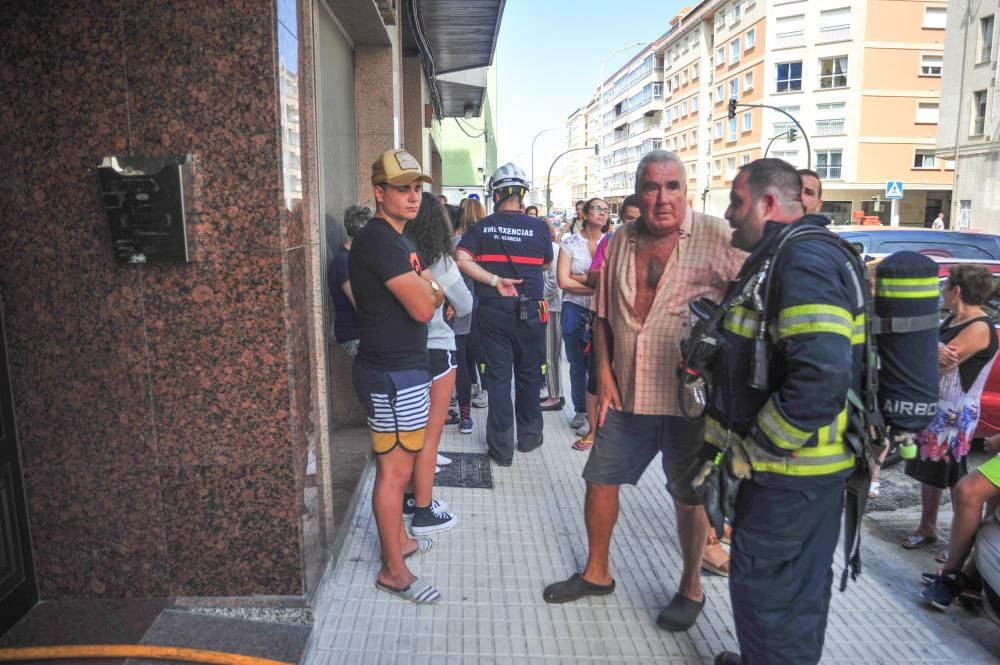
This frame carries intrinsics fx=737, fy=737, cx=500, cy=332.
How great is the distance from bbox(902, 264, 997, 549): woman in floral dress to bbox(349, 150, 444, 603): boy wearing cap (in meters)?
3.03

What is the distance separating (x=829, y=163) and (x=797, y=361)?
5368 cm

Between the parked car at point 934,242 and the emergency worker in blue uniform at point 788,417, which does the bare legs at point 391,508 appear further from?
the parked car at point 934,242

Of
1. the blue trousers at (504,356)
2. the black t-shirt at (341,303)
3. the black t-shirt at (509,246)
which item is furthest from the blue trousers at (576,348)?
the black t-shirt at (341,303)

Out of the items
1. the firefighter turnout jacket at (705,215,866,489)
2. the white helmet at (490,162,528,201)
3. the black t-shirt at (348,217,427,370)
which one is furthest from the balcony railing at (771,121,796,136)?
the firefighter turnout jacket at (705,215,866,489)

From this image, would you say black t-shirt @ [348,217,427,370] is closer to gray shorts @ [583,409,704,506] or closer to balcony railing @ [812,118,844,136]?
gray shorts @ [583,409,704,506]

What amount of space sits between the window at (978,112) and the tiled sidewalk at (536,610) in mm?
35261

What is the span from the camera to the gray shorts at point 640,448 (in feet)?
10.8

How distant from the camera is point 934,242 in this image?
11.5 m

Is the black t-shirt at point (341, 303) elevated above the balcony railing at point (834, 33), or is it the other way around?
the balcony railing at point (834, 33)

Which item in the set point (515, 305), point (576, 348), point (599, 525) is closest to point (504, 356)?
point (515, 305)

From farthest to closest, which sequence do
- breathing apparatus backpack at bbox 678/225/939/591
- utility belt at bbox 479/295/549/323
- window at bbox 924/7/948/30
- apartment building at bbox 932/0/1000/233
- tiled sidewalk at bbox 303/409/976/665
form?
window at bbox 924/7/948/30 → apartment building at bbox 932/0/1000/233 → utility belt at bbox 479/295/549/323 → tiled sidewalk at bbox 303/409/976/665 → breathing apparatus backpack at bbox 678/225/939/591

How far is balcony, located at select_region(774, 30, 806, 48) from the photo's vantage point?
49.8 meters

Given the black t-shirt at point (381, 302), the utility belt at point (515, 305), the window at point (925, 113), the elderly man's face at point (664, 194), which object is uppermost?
the window at point (925, 113)

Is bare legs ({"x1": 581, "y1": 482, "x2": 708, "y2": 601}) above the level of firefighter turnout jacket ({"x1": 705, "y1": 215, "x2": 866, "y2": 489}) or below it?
below
